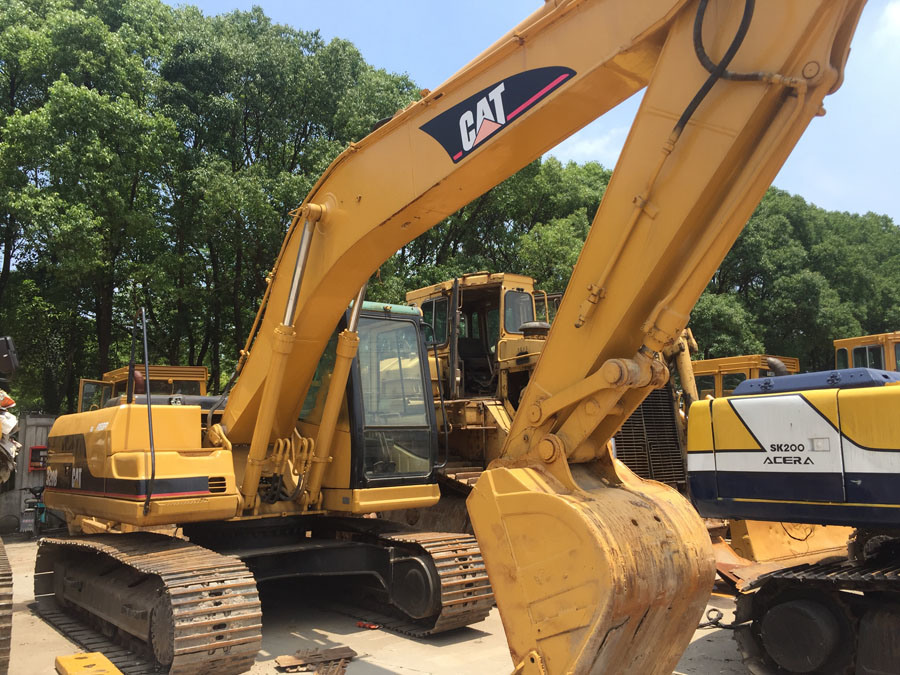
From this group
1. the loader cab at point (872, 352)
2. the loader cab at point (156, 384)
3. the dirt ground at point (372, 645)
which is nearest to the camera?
the dirt ground at point (372, 645)

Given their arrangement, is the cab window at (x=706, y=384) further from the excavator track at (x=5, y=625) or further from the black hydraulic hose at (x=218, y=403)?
the excavator track at (x=5, y=625)

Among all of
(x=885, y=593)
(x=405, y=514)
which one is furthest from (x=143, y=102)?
(x=885, y=593)

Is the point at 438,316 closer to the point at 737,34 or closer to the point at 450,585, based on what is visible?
the point at 450,585

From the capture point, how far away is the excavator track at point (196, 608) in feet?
15.8

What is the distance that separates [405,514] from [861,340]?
27.9 feet

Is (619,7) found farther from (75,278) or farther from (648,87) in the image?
(75,278)

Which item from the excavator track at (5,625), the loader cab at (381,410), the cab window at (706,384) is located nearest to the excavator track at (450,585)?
the loader cab at (381,410)

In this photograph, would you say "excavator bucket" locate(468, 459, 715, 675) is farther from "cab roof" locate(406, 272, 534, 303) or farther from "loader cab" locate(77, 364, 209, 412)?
"loader cab" locate(77, 364, 209, 412)

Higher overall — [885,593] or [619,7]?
[619,7]

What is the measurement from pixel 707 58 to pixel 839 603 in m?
3.53

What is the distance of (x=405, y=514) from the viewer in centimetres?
957

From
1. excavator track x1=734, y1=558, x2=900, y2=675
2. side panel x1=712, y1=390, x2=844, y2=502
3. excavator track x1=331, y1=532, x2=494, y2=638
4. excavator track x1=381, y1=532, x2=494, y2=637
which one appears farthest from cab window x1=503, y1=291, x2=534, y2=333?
excavator track x1=734, y1=558, x2=900, y2=675

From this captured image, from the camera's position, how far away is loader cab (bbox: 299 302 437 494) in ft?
21.5

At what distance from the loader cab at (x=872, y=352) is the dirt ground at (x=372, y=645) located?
7079mm
